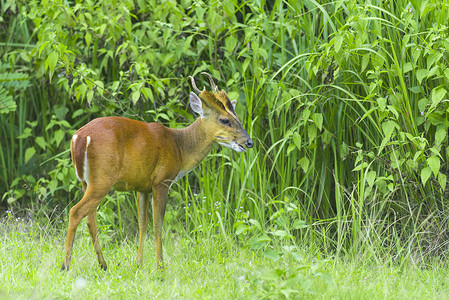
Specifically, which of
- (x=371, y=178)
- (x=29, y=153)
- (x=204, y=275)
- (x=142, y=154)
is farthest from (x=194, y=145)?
(x=29, y=153)

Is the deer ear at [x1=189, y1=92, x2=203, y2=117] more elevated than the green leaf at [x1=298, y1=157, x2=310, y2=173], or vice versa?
the deer ear at [x1=189, y1=92, x2=203, y2=117]

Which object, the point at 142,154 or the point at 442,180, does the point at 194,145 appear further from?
the point at 442,180

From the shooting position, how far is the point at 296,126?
17.1 feet

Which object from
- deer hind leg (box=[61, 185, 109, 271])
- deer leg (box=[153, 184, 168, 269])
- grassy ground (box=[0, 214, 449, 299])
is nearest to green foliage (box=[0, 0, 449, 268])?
grassy ground (box=[0, 214, 449, 299])

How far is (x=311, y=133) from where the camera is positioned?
5152 mm

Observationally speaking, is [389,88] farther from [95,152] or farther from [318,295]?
[95,152]

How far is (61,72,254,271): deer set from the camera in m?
4.17

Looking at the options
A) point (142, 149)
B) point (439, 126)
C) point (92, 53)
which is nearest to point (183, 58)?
point (92, 53)

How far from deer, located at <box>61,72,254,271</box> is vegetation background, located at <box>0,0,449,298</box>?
1.29 feet

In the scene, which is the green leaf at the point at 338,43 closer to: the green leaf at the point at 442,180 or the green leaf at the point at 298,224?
the green leaf at the point at 442,180

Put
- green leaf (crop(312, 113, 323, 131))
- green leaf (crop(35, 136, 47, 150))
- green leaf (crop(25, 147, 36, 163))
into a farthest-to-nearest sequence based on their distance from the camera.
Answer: green leaf (crop(25, 147, 36, 163))
green leaf (crop(35, 136, 47, 150))
green leaf (crop(312, 113, 323, 131))

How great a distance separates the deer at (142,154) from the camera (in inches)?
164

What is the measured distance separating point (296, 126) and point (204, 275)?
1.57 metres

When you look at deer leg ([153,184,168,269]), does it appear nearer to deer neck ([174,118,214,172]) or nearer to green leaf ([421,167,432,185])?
deer neck ([174,118,214,172])
